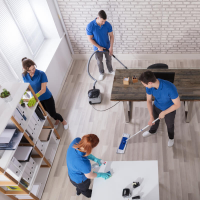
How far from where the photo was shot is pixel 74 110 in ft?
14.1

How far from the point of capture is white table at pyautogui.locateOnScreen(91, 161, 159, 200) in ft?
7.06

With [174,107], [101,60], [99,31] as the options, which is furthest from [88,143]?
[101,60]

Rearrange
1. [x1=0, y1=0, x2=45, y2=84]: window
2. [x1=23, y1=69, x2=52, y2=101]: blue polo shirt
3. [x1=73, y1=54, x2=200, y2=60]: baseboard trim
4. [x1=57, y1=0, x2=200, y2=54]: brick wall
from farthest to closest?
[x1=73, y1=54, x2=200, y2=60]: baseboard trim < [x1=57, y1=0, x2=200, y2=54]: brick wall < [x1=0, y1=0, x2=45, y2=84]: window < [x1=23, y1=69, x2=52, y2=101]: blue polo shirt

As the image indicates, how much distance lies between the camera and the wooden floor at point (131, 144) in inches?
118

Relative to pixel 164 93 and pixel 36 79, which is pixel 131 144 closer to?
pixel 164 93

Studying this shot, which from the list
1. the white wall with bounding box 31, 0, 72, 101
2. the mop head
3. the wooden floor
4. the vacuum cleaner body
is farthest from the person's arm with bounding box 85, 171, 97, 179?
the white wall with bounding box 31, 0, 72, 101

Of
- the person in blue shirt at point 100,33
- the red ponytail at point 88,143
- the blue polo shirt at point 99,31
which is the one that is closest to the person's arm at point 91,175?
the red ponytail at point 88,143

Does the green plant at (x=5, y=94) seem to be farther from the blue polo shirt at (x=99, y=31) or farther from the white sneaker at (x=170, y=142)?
the white sneaker at (x=170, y=142)

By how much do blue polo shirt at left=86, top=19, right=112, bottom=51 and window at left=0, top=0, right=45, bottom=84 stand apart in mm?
1250

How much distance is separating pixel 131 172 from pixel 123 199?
1.00 ft

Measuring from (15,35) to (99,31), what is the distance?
1.60 metres

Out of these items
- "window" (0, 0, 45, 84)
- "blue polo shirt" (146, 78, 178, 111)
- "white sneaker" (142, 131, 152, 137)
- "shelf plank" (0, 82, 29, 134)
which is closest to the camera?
"shelf plank" (0, 82, 29, 134)

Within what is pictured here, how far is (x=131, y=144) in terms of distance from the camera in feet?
11.6

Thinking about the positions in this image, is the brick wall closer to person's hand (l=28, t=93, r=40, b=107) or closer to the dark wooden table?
the dark wooden table
